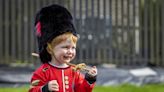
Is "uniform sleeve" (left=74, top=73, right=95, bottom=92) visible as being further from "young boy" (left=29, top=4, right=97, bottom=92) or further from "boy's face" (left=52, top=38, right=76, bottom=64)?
"boy's face" (left=52, top=38, right=76, bottom=64)

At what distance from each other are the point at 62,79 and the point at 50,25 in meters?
0.42

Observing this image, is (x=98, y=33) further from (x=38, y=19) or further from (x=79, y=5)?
(x=38, y=19)

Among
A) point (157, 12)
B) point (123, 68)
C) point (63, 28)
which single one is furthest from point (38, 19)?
point (157, 12)

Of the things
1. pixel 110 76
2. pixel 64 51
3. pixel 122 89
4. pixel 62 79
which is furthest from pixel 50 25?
pixel 110 76

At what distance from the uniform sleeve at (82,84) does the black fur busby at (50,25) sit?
278 millimetres

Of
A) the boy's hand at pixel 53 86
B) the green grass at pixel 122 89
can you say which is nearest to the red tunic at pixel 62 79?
the boy's hand at pixel 53 86

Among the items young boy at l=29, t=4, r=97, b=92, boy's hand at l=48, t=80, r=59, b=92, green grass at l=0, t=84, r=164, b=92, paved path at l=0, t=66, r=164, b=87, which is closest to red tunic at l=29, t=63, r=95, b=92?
young boy at l=29, t=4, r=97, b=92

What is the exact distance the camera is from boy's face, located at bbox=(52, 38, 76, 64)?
4461 mm

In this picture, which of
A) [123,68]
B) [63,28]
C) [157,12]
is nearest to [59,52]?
[63,28]

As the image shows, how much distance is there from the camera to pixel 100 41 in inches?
495

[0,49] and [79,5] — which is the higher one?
[79,5]

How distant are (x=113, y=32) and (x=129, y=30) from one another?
34 cm

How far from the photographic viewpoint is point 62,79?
4.45 meters

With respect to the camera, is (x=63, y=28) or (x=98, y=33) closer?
(x=63, y=28)
